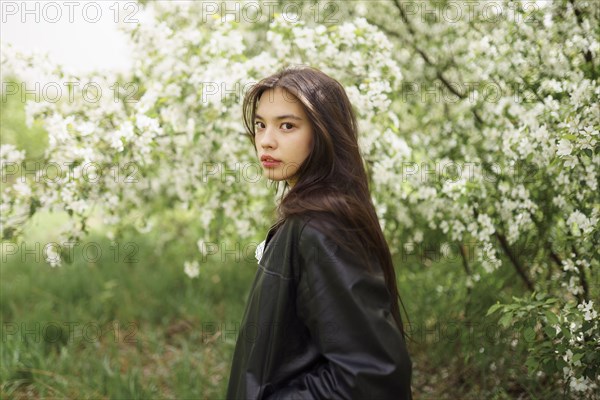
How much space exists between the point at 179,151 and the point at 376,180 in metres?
1.22

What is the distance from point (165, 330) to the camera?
→ 4293mm

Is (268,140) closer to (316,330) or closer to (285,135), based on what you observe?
(285,135)

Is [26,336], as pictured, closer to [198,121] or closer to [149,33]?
[198,121]

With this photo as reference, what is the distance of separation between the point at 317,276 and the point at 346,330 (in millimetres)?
155

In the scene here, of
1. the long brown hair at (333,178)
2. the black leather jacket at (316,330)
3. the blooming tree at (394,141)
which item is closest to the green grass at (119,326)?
the blooming tree at (394,141)

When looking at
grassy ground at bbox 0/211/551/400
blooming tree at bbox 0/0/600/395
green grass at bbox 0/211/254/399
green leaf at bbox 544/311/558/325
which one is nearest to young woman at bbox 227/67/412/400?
green leaf at bbox 544/311/558/325

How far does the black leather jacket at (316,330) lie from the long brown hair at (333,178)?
0.18ft

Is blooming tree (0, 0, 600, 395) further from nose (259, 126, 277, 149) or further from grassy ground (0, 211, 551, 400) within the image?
nose (259, 126, 277, 149)

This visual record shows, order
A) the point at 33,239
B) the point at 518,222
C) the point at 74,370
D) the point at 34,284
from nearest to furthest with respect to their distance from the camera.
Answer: the point at 518,222 → the point at 74,370 → the point at 34,284 → the point at 33,239

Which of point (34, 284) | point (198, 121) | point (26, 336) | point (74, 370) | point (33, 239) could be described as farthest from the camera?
point (33, 239)

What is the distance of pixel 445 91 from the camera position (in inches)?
156

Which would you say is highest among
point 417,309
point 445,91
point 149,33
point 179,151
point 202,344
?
point 149,33

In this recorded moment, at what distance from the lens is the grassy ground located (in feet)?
10.2

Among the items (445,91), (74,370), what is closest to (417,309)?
(445,91)
